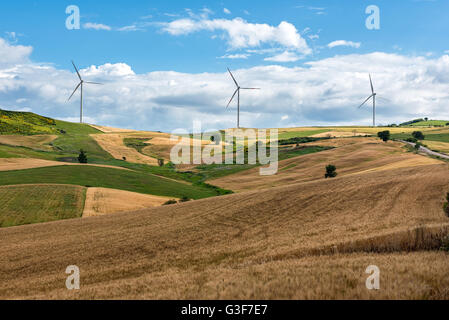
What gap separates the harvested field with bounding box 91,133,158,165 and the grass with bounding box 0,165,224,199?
3214 centimetres

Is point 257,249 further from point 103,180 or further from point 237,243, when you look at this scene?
point 103,180

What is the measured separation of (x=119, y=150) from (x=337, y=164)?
72208mm

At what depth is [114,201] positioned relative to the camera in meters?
53.2

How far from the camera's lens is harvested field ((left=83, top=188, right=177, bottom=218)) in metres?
47.9

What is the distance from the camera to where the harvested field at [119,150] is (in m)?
110

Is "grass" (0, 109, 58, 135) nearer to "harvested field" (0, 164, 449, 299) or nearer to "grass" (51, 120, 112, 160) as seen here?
"grass" (51, 120, 112, 160)

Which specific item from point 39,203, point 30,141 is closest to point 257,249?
point 39,203

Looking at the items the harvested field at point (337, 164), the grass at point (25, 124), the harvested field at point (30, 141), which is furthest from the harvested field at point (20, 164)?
the grass at point (25, 124)

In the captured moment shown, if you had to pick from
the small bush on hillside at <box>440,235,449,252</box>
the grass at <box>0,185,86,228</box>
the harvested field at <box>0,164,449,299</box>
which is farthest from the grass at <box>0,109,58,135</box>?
the small bush on hillside at <box>440,235,449,252</box>

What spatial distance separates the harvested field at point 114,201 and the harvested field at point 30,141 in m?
62.3

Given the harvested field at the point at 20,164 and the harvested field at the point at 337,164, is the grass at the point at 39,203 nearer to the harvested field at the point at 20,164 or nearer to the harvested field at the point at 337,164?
the harvested field at the point at 20,164
